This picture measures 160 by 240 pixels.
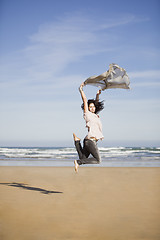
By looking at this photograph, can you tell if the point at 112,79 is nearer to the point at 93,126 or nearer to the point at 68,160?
the point at 93,126

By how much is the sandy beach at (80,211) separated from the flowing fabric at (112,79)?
239 cm

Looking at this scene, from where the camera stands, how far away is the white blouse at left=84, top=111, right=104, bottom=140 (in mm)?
6020

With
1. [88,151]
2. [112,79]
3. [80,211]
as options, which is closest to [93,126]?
[88,151]

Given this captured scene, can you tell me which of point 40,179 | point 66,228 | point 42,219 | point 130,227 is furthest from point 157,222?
point 40,179

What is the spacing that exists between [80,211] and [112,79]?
280 cm

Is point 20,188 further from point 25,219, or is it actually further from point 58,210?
point 25,219

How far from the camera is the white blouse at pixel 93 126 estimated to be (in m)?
6.02

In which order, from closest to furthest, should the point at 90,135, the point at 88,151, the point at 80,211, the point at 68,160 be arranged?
1. the point at 80,211
2. the point at 90,135
3. the point at 88,151
4. the point at 68,160

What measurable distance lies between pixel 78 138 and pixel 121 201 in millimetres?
1559

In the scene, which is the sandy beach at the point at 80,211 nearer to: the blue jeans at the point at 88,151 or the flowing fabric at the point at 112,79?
the blue jeans at the point at 88,151

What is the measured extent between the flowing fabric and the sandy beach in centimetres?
239

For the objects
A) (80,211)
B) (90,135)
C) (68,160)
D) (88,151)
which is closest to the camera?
(80,211)

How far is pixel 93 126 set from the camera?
6.03 meters

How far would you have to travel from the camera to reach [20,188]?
730 centimetres
